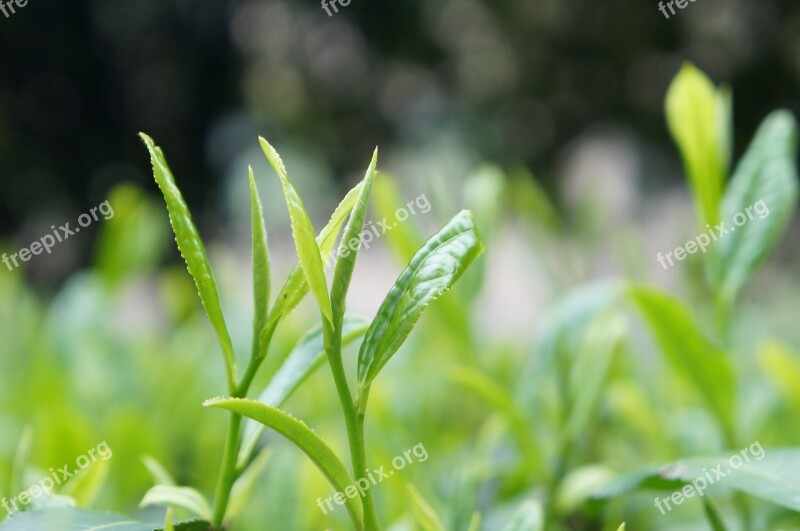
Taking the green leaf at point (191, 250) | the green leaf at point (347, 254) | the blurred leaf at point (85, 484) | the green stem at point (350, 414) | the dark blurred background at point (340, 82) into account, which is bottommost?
the green stem at point (350, 414)

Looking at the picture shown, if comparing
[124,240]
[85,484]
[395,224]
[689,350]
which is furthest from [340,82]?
[85,484]

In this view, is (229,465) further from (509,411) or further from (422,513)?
(509,411)

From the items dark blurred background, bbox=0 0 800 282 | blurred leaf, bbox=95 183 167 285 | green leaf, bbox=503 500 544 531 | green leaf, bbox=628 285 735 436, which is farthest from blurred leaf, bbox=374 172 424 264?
dark blurred background, bbox=0 0 800 282

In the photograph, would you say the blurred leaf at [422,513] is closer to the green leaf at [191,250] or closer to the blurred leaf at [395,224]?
the green leaf at [191,250]

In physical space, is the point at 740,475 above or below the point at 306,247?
below

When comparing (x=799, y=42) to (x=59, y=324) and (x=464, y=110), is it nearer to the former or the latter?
(x=464, y=110)

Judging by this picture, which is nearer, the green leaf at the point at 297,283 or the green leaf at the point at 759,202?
the green leaf at the point at 297,283

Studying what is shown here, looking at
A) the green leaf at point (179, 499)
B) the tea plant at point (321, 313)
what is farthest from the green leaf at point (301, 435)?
the green leaf at point (179, 499)

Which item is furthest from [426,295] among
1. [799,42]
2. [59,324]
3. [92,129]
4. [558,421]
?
[799,42]
